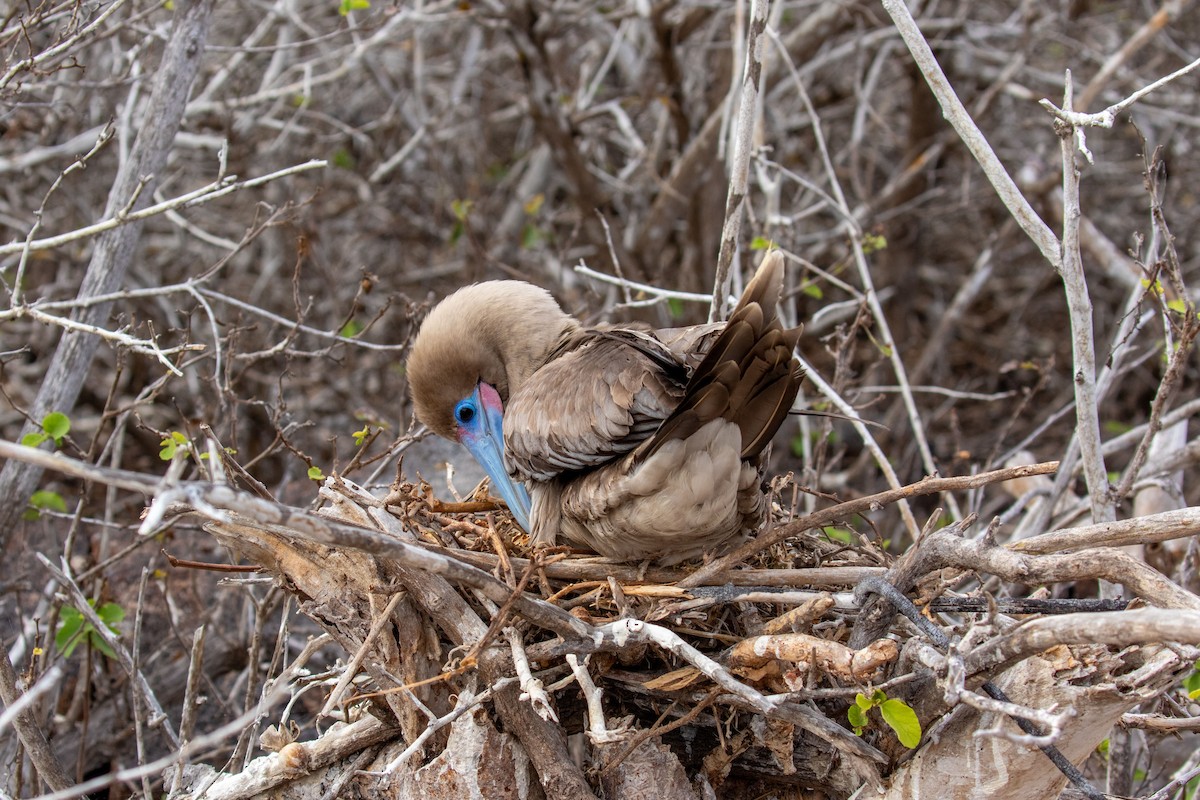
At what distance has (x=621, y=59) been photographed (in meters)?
7.44

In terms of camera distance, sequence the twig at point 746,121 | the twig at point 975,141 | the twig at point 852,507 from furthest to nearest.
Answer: the twig at point 746,121 < the twig at point 975,141 < the twig at point 852,507

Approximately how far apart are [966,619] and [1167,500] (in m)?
1.96

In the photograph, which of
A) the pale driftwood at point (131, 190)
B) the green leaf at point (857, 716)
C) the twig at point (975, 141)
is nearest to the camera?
the green leaf at point (857, 716)

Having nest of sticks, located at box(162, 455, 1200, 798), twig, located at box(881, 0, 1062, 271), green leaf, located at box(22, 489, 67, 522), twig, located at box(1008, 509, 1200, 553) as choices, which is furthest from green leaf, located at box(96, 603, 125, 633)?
twig, located at box(881, 0, 1062, 271)

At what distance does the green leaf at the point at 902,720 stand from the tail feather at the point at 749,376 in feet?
2.47

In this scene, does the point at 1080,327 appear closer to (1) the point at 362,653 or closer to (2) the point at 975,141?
(2) the point at 975,141

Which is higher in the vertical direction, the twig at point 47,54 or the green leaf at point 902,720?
the twig at point 47,54

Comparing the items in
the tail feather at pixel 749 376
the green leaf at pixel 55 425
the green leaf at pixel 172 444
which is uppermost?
the tail feather at pixel 749 376

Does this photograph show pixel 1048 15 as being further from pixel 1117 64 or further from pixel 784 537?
pixel 784 537

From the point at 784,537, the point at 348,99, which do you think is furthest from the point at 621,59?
the point at 784,537

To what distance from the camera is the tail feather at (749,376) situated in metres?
2.68

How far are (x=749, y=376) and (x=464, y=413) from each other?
160cm

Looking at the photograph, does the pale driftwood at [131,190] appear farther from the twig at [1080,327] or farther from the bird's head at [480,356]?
the twig at [1080,327]

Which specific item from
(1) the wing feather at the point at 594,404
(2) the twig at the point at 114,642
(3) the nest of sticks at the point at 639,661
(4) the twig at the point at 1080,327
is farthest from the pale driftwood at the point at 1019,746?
(2) the twig at the point at 114,642
